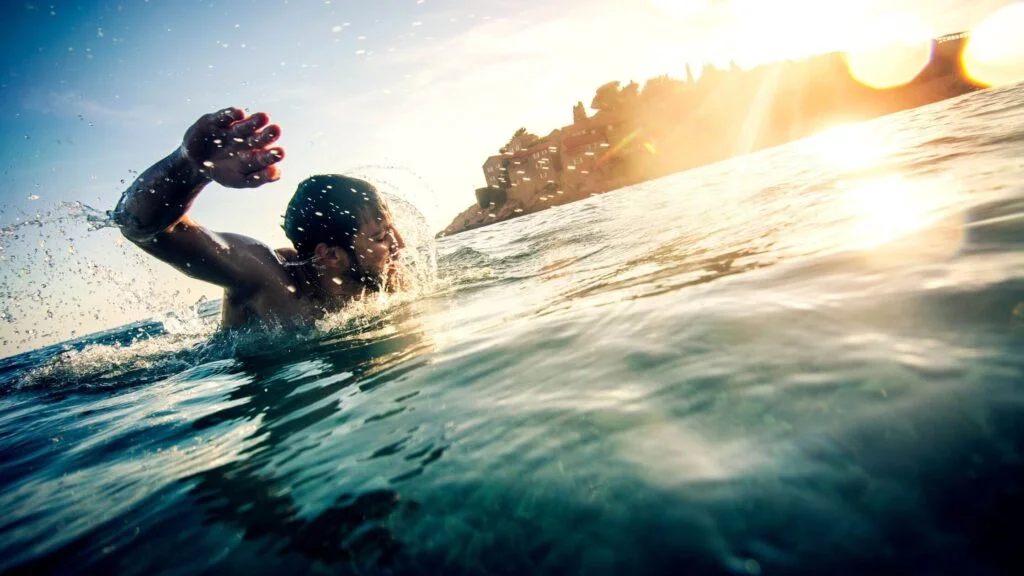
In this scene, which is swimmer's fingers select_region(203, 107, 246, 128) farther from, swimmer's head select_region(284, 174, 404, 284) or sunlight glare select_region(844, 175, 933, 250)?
sunlight glare select_region(844, 175, 933, 250)

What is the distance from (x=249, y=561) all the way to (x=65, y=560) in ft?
2.32

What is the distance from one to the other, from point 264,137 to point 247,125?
101mm

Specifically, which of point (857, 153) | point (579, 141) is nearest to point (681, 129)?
point (579, 141)

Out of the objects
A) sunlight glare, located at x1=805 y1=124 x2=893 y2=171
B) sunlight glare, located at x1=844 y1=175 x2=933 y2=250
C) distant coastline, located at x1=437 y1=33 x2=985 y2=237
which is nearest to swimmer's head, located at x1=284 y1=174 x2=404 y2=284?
sunlight glare, located at x1=844 y1=175 x2=933 y2=250


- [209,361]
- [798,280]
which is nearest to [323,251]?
[209,361]

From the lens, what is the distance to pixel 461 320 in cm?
336

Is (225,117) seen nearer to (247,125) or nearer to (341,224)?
(247,125)

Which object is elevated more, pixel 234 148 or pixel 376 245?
pixel 234 148

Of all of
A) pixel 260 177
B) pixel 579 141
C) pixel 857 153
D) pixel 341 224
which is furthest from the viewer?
pixel 579 141

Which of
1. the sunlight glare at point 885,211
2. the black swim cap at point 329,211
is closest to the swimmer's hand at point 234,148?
the black swim cap at point 329,211

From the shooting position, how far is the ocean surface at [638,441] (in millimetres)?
794

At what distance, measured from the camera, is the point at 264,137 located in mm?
2574

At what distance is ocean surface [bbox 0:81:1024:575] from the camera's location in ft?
2.60

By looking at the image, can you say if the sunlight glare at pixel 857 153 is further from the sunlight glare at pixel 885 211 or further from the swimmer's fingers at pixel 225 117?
the swimmer's fingers at pixel 225 117
